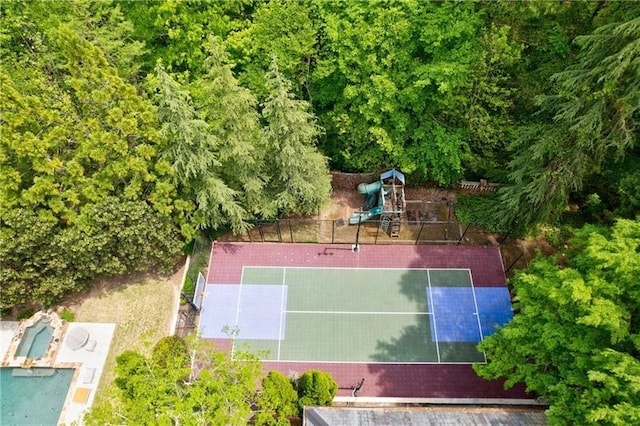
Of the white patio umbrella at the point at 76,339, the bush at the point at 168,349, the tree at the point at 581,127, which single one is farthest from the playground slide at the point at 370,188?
the white patio umbrella at the point at 76,339

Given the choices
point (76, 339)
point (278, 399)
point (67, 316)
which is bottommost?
point (278, 399)

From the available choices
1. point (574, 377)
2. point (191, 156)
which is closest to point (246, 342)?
point (191, 156)

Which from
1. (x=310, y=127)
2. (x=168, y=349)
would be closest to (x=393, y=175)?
(x=310, y=127)

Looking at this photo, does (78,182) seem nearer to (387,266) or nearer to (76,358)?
(76,358)

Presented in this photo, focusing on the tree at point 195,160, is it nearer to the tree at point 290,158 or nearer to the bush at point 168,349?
the tree at point 290,158

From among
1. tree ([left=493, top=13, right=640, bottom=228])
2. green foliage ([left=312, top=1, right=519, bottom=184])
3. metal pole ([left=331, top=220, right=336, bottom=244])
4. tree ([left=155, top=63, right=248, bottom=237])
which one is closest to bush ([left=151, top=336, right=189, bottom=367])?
tree ([left=155, top=63, right=248, bottom=237])
